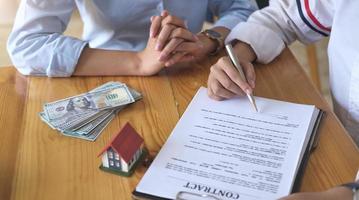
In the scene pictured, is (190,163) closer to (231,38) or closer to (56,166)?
(56,166)

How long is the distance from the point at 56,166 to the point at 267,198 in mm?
318

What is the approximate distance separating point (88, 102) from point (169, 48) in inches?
8.1

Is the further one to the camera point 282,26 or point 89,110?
point 282,26

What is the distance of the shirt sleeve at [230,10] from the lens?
1.20 metres

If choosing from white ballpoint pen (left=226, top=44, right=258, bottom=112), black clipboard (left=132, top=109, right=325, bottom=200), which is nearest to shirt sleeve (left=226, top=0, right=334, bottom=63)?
white ballpoint pen (left=226, top=44, right=258, bottom=112)

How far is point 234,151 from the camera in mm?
764

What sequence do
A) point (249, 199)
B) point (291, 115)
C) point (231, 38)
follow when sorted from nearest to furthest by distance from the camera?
point (249, 199) < point (291, 115) < point (231, 38)

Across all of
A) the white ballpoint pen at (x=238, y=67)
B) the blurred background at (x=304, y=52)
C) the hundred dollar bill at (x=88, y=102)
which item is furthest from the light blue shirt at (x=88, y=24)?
the blurred background at (x=304, y=52)

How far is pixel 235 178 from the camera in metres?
0.71

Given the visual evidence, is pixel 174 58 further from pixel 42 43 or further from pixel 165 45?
pixel 42 43

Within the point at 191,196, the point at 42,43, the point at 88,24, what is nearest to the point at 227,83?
the point at 191,196

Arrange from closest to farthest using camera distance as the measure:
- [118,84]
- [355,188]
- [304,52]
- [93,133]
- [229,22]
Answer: [355,188] → [93,133] → [118,84] → [229,22] → [304,52]

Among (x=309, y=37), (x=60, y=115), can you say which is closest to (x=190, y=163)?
(x=60, y=115)

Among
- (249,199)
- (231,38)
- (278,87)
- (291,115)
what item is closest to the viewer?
(249,199)
